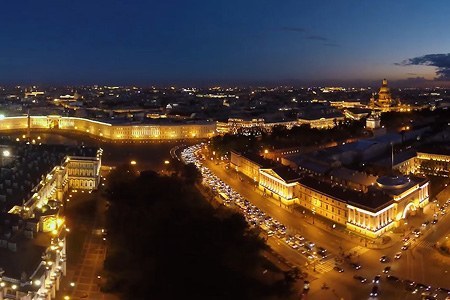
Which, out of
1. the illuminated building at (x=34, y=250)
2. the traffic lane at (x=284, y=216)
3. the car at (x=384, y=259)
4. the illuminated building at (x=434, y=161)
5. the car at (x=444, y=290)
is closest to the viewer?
the illuminated building at (x=34, y=250)

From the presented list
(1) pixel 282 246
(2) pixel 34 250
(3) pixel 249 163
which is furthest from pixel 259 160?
(2) pixel 34 250

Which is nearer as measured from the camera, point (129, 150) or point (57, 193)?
point (57, 193)

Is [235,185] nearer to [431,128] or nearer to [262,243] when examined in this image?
[262,243]

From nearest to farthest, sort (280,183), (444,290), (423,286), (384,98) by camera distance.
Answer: (444,290)
(423,286)
(280,183)
(384,98)

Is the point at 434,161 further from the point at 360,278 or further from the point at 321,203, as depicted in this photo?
the point at 360,278

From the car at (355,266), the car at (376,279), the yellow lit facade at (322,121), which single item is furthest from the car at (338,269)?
the yellow lit facade at (322,121)

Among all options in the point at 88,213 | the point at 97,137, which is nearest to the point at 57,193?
the point at 88,213

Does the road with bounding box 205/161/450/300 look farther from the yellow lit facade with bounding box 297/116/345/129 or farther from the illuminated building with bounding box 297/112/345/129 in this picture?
the illuminated building with bounding box 297/112/345/129

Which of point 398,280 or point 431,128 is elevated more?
point 431,128

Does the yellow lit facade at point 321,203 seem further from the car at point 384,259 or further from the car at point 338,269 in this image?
the car at point 338,269
